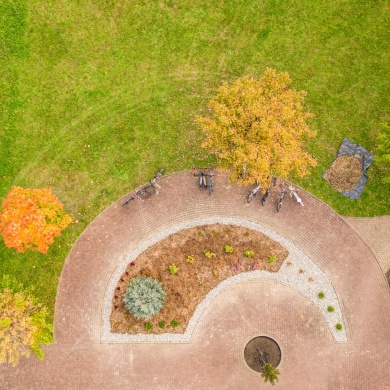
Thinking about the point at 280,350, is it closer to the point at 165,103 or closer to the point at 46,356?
the point at 46,356

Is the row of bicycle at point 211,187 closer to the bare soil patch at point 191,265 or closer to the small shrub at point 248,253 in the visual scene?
the bare soil patch at point 191,265

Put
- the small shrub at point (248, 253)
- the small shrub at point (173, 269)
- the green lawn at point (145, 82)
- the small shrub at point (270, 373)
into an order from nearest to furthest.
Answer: the small shrub at point (270, 373) < the small shrub at point (173, 269) < the small shrub at point (248, 253) < the green lawn at point (145, 82)

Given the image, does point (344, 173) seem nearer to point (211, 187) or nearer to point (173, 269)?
point (211, 187)

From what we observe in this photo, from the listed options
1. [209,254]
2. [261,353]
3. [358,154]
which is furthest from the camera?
[358,154]

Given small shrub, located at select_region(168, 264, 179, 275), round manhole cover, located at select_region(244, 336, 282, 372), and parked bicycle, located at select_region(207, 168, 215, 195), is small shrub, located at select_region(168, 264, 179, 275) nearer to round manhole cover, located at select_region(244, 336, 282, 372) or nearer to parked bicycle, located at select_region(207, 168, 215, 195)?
parked bicycle, located at select_region(207, 168, 215, 195)

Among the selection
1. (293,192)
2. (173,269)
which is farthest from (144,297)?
(293,192)

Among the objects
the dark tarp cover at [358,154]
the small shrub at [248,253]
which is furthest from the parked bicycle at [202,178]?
the dark tarp cover at [358,154]

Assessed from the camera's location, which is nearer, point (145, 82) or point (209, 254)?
point (209, 254)
